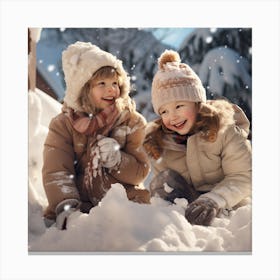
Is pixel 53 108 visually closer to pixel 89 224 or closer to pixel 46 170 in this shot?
pixel 46 170

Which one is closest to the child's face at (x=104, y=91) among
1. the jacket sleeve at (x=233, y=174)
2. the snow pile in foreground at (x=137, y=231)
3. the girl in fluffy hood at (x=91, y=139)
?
the girl in fluffy hood at (x=91, y=139)

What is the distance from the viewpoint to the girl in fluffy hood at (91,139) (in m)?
3.41

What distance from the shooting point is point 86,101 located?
344 cm

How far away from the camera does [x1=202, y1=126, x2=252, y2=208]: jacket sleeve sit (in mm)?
3398

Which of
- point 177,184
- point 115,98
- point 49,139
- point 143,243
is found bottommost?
point 143,243

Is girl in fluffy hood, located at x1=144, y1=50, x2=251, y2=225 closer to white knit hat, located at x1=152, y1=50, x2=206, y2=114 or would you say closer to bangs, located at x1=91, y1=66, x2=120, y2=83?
white knit hat, located at x1=152, y1=50, x2=206, y2=114

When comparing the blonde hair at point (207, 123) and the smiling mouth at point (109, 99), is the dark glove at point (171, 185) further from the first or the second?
the smiling mouth at point (109, 99)

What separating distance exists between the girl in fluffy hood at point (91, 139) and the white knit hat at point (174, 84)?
150 millimetres

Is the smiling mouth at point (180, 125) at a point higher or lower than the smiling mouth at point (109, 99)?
lower

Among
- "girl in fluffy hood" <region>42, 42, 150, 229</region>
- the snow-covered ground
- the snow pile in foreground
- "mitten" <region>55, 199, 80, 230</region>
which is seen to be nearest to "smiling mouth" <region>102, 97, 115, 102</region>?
"girl in fluffy hood" <region>42, 42, 150, 229</region>

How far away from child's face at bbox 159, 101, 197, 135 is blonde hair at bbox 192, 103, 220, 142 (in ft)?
0.09

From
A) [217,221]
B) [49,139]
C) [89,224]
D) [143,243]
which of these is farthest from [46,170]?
[217,221]

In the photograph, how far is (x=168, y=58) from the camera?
3447 millimetres

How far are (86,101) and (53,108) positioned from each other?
0.18 metres
